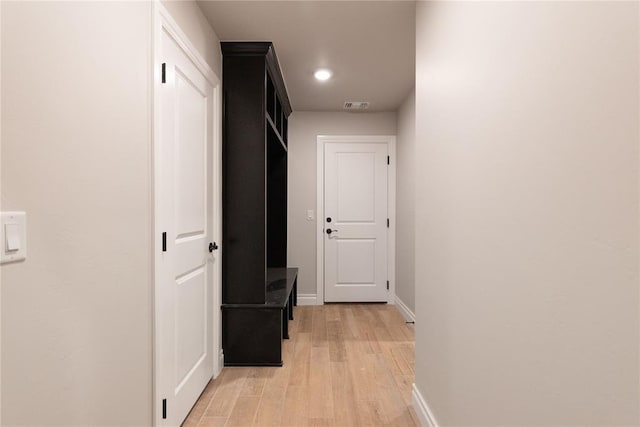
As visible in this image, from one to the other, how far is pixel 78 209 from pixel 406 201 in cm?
344

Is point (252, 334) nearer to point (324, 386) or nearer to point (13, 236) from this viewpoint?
point (324, 386)

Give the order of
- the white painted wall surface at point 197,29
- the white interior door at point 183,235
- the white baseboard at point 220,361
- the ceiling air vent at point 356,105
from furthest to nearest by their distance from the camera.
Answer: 1. the ceiling air vent at point 356,105
2. the white baseboard at point 220,361
3. the white painted wall surface at point 197,29
4. the white interior door at point 183,235

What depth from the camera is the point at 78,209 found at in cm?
118

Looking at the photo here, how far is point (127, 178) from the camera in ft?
4.85

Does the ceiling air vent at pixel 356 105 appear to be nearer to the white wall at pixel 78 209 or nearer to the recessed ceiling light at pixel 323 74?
the recessed ceiling light at pixel 323 74

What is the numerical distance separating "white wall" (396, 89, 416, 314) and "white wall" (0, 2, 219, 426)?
280 centimetres

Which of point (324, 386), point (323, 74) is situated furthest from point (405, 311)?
point (323, 74)

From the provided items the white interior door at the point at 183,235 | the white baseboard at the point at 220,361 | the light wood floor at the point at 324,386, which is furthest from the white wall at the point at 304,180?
the white interior door at the point at 183,235

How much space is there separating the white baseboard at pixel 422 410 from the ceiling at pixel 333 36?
2.25 meters

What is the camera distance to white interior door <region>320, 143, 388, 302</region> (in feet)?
15.4

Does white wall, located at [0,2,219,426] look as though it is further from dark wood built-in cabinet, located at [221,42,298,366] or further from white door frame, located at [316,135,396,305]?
white door frame, located at [316,135,396,305]

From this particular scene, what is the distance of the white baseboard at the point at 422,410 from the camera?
1875 millimetres

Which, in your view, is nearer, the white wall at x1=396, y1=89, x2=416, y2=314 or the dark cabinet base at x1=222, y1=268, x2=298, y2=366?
the dark cabinet base at x1=222, y1=268, x2=298, y2=366

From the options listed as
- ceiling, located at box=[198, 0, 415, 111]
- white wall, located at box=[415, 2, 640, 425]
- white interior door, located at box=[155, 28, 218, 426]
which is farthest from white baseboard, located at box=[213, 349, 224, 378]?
ceiling, located at box=[198, 0, 415, 111]
